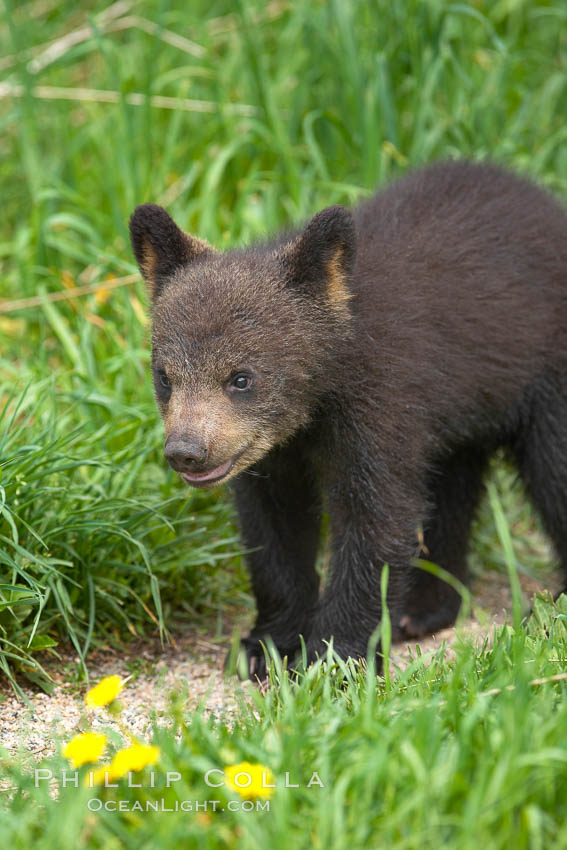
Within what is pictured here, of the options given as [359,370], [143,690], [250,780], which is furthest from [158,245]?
[250,780]

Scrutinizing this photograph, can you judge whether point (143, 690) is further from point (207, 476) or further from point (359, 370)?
point (359, 370)

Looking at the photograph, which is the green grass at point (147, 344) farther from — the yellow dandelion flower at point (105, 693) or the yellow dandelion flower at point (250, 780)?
the yellow dandelion flower at point (105, 693)

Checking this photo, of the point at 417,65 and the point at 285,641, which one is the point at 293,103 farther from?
the point at 285,641

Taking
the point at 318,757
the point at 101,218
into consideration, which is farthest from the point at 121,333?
the point at 318,757

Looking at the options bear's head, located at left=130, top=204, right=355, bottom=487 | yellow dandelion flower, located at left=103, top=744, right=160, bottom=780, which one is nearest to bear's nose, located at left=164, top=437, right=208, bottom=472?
bear's head, located at left=130, top=204, right=355, bottom=487

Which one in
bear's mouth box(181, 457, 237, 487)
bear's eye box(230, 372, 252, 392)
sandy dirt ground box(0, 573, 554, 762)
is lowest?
sandy dirt ground box(0, 573, 554, 762)

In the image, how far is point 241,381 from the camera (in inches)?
172

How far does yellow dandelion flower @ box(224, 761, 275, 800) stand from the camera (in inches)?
118

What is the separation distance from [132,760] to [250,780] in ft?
1.07

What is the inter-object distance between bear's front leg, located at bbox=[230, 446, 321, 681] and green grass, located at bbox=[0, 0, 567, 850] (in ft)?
1.11

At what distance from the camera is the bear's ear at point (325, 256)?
442cm

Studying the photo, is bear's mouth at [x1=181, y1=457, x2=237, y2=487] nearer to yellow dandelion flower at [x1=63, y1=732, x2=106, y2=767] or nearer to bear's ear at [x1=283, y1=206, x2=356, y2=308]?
bear's ear at [x1=283, y1=206, x2=356, y2=308]

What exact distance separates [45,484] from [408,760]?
256cm

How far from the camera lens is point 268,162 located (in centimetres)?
788
